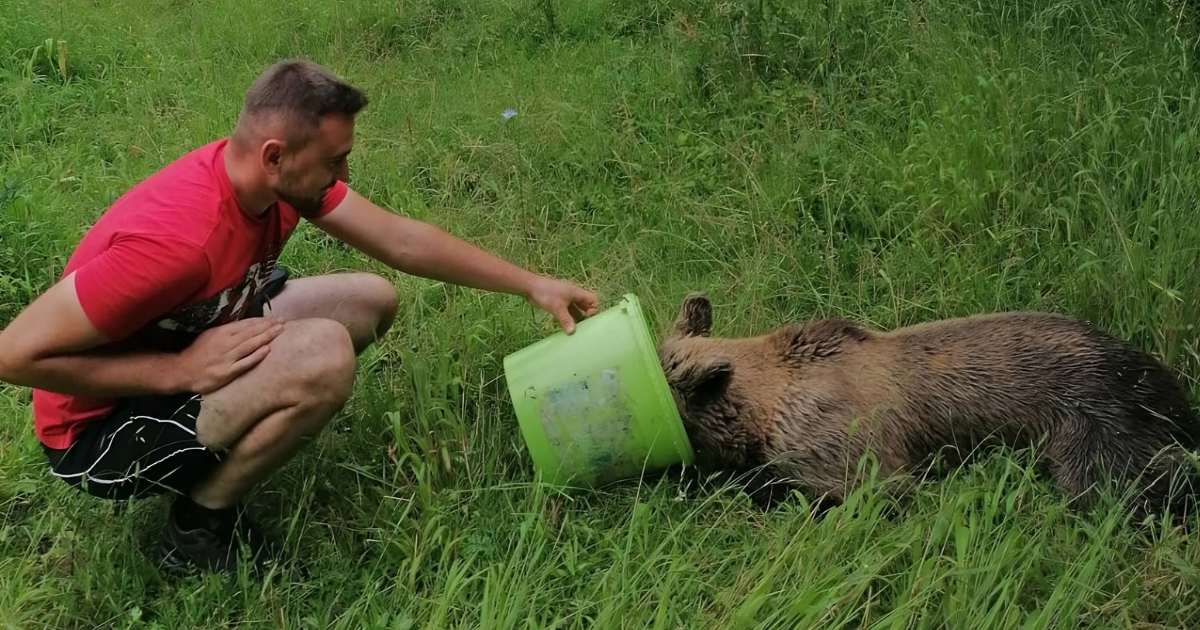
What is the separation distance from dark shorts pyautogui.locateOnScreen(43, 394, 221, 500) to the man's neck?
0.54 meters

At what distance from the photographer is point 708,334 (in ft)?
11.2

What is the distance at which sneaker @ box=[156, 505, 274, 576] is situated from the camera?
2.74 metres

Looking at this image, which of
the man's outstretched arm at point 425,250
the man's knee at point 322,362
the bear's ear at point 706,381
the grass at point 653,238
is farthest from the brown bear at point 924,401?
the man's knee at point 322,362

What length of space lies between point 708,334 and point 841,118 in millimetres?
1557

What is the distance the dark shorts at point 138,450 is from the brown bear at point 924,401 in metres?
1.41

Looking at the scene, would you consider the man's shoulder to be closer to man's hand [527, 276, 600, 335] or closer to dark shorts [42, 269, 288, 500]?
dark shorts [42, 269, 288, 500]

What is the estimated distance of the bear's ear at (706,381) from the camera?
300 cm

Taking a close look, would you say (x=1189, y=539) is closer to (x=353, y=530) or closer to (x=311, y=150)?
(x=353, y=530)

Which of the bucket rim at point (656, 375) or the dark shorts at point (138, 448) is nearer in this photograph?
the dark shorts at point (138, 448)

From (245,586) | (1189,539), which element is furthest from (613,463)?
(1189,539)

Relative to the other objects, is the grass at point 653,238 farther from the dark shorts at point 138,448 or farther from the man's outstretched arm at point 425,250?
the man's outstretched arm at point 425,250

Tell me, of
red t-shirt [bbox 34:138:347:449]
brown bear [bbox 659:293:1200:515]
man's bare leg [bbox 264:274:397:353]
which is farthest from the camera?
man's bare leg [bbox 264:274:397:353]

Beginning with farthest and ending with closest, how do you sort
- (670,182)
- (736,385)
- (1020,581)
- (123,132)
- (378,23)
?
(378,23), (123,132), (670,182), (736,385), (1020,581)

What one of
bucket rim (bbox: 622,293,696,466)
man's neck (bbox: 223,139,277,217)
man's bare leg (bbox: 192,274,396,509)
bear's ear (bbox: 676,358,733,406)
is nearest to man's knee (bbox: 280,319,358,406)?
man's bare leg (bbox: 192,274,396,509)
